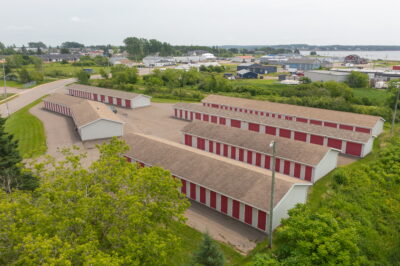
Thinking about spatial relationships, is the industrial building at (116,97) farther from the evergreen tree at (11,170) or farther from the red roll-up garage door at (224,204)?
the red roll-up garage door at (224,204)

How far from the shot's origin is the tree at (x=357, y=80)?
292 ft

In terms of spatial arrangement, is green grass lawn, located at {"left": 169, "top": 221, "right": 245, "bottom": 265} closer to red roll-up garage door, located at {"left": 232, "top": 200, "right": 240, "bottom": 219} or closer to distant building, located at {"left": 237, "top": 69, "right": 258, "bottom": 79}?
red roll-up garage door, located at {"left": 232, "top": 200, "right": 240, "bottom": 219}

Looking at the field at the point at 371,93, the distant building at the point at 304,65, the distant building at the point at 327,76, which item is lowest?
the field at the point at 371,93

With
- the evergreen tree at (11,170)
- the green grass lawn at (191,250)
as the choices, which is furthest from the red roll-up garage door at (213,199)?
the evergreen tree at (11,170)

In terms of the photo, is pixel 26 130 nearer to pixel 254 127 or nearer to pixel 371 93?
pixel 254 127

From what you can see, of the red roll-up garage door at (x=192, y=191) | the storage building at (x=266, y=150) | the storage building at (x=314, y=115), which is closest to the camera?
the red roll-up garage door at (x=192, y=191)

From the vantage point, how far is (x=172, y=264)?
1966cm

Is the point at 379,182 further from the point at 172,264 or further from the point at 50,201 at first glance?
the point at 50,201

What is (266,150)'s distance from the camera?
34219mm

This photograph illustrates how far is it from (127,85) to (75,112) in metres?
39.6

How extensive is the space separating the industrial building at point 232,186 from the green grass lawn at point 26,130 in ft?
65.0

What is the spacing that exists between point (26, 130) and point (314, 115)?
47424mm

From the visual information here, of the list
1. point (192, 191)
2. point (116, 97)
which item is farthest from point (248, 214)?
point (116, 97)

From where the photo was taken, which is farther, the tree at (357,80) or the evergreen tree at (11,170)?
the tree at (357,80)
